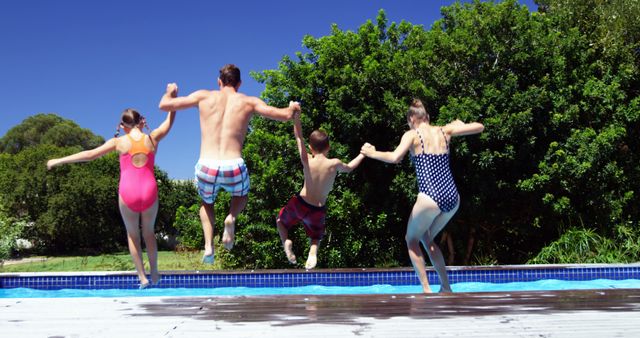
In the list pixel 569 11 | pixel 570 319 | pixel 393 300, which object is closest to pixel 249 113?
pixel 393 300

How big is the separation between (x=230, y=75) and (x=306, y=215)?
2198mm

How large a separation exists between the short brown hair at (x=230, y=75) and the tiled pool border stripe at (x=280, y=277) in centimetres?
556

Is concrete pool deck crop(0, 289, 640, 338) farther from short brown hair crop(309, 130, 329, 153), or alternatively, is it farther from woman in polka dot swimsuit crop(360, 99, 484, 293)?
short brown hair crop(309, 130, 329, 153)

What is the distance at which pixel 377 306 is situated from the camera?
5.35m

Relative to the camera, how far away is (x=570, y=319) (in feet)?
15.9

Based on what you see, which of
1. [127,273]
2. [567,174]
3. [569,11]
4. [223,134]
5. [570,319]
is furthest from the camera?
[569,11]

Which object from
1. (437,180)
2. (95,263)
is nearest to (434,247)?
(437,180)

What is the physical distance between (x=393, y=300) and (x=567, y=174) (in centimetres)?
957

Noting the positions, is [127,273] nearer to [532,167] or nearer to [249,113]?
[249,113]

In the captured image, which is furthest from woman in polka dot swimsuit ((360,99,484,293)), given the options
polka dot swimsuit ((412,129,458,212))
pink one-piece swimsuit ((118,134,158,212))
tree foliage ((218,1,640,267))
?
tree foliage ((218,1,640,267))

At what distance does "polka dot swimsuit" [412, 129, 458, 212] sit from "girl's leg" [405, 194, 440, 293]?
0.25 feet

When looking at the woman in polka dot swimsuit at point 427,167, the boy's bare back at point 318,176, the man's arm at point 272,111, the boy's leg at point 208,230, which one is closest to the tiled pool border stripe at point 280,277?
the boy's bare back at point 318,176

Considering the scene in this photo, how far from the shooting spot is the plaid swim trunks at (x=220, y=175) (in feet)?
20.3

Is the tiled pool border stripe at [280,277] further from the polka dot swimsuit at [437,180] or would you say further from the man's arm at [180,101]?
the man's arm at [180,101]
